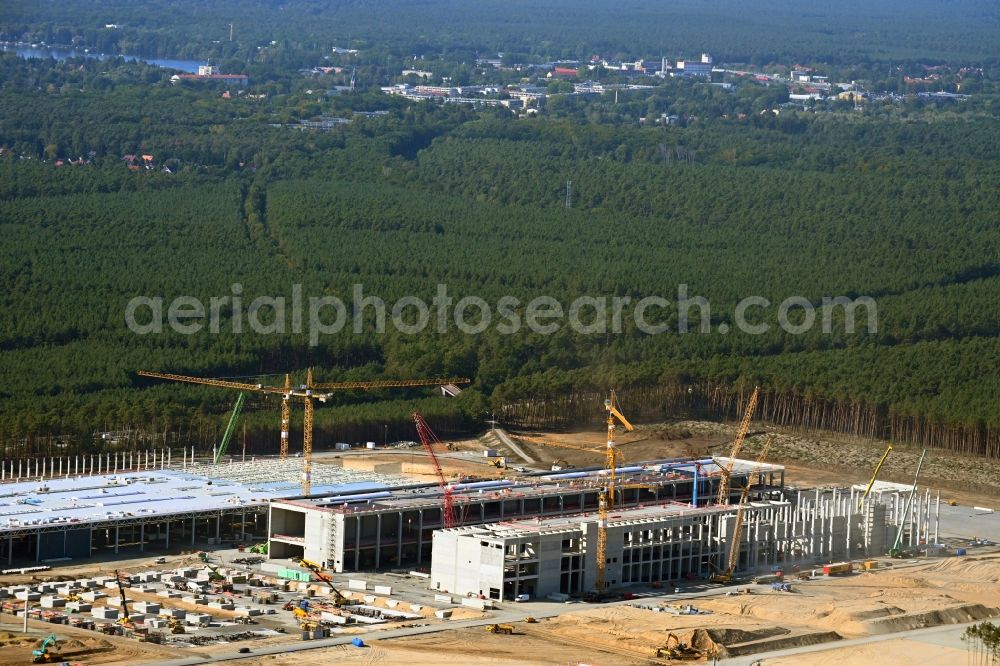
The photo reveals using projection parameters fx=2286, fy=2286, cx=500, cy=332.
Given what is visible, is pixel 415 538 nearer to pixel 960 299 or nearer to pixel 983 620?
pixel 983 620

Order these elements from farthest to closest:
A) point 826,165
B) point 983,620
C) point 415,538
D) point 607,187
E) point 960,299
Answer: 1. point 826,165
2. point 607,187
3. point 960,299
4. point 415,538
5. point 983,620

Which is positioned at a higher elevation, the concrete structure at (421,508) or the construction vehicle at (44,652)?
the construction vehicle at (44,652)

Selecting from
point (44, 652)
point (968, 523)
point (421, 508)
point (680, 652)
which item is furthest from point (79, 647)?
point (968, 523)

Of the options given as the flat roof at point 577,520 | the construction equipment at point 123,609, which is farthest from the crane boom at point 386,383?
the construction equipment at point 123,609

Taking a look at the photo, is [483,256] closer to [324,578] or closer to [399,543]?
[399,543]

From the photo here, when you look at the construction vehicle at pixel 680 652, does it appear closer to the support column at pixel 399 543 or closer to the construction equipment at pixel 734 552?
the construction equipment at pixel 734 552

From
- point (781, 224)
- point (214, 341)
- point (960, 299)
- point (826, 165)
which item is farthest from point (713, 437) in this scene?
point (826, 165)

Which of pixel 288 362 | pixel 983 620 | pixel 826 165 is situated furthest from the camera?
pixel 826 165
